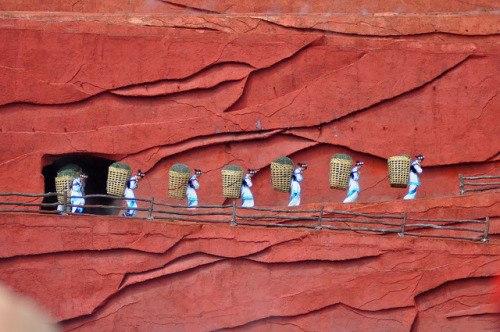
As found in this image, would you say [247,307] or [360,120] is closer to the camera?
[247,307]

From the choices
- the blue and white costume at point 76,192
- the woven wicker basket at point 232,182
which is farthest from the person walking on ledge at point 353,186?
the blue and white costume at point 76,192

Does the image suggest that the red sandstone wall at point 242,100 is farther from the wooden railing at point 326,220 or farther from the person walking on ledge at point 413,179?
the wooden railing at point 326,220

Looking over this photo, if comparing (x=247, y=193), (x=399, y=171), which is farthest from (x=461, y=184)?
(x=247, y=193)

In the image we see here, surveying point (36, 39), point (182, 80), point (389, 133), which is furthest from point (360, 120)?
point (36, 39)

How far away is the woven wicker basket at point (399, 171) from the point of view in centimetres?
1317

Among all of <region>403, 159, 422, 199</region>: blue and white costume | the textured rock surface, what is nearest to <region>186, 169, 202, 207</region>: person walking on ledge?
the textured rock surface

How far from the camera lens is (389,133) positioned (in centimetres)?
1418

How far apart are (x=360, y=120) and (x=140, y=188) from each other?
3.61 m

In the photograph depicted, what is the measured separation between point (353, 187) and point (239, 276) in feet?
7.69

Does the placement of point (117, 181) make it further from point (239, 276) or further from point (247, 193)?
point (239, 276)

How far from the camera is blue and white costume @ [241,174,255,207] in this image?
43.6ft

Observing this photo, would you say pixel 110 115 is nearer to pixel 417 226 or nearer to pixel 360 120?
pixel 360 120

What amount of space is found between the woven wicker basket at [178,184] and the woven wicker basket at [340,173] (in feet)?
6.92

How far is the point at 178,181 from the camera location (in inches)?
523
